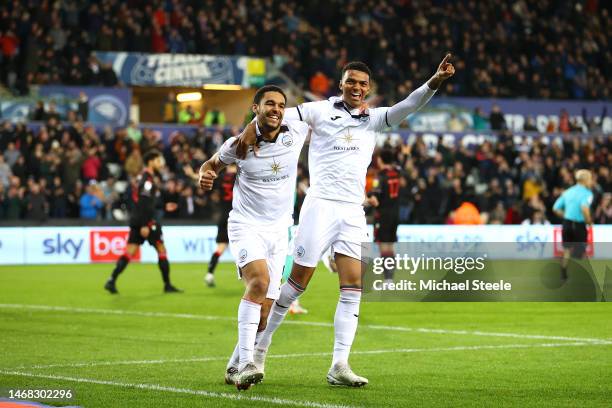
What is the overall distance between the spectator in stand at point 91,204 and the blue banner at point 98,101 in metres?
3.32

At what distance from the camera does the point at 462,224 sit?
28.6 metres

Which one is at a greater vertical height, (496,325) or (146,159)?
(146,159)

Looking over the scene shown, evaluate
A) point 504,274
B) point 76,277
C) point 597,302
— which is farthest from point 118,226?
point 597,302

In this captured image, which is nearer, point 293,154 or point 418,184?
point 293,154

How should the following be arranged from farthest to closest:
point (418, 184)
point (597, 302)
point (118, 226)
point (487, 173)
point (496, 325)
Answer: point (487, 173) < point (418, 184) < point (118, 226) < point (597, 302) < point (496, 325)

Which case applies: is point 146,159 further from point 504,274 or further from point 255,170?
point 255,170

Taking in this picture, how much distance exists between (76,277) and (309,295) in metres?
5.82

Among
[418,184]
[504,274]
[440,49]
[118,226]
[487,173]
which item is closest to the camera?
[504,274]

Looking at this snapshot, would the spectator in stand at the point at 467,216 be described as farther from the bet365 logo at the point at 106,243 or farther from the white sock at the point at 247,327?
the white sock at the point at 247,327

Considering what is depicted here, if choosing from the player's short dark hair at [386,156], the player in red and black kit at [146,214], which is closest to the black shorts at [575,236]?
the player's short dark hair at [386,156]

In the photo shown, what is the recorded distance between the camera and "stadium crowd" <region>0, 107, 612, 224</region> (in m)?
27.4

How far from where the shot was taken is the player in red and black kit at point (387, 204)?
1970cm

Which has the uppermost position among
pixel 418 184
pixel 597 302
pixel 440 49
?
pixel 440 49

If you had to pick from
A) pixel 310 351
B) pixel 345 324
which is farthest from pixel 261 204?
pixel 310 351
